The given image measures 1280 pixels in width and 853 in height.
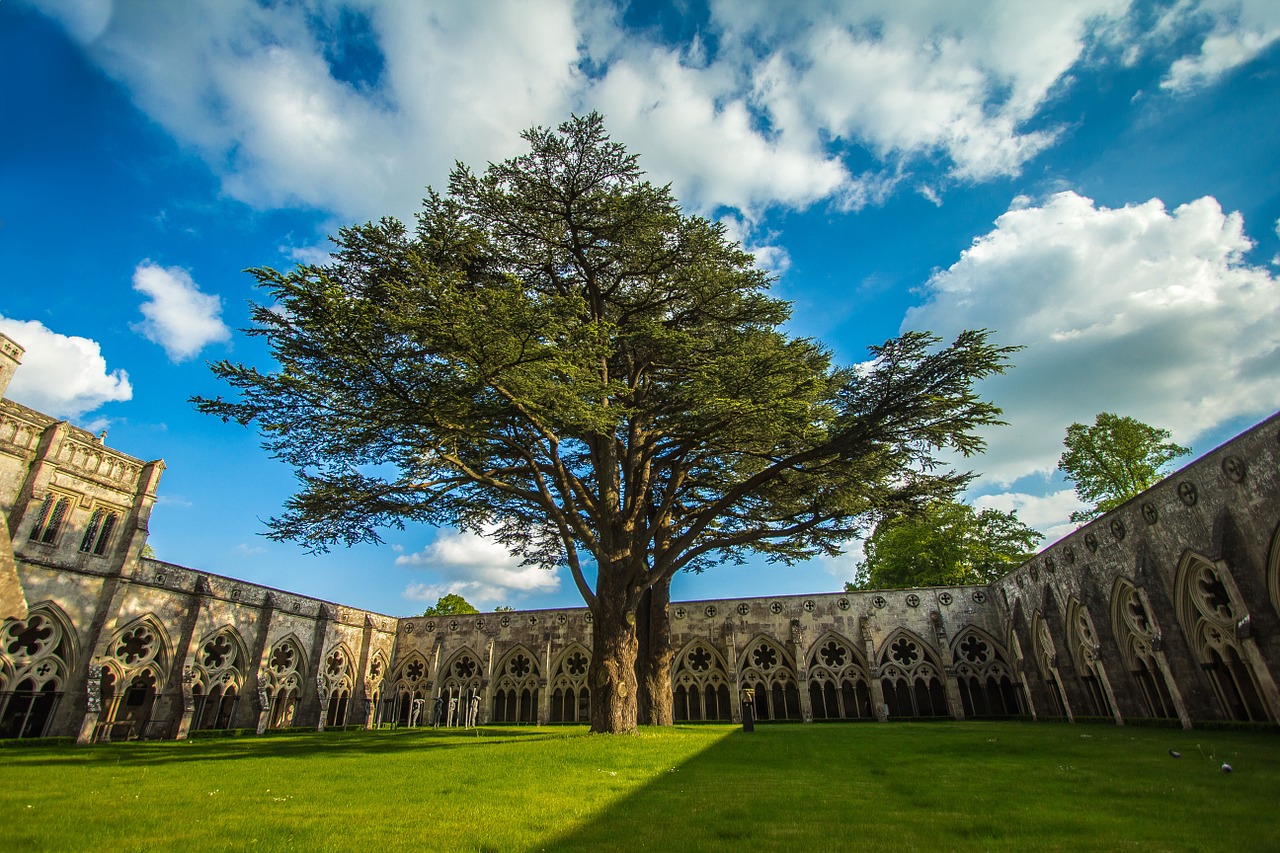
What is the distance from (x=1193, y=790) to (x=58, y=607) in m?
25.8

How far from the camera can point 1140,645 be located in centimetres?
1523

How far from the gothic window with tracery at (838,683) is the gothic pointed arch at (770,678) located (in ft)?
2.69

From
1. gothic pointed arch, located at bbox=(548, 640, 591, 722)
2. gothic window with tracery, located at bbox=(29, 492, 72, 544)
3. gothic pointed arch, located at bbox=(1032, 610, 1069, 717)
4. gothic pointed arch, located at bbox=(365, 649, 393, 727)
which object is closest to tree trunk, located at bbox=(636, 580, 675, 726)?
gothic pointed arch, located at bbox=(548, 640, 591, 722)

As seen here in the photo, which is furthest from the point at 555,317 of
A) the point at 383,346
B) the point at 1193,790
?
the point at 1193,790

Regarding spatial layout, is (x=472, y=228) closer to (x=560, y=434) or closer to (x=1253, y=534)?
(x=560, y=434)

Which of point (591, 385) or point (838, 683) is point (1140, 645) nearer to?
point (838, 683)

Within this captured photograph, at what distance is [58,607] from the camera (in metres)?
17.7

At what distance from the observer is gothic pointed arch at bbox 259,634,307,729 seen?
2396cm

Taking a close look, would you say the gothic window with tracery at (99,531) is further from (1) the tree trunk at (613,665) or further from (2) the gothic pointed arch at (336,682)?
(1) the tree trunk at (613,665)

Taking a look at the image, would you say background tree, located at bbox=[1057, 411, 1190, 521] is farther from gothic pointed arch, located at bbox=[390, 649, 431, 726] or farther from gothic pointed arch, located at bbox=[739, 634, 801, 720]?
gothic pointed arch, located at bbox=[390, 649, 431, 726]

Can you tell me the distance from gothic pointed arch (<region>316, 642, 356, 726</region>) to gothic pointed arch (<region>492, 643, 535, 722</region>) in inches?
265

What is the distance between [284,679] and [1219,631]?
99.2 ft

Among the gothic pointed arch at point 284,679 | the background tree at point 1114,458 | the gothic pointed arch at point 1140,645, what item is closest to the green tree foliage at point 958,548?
the background tree at point 1114,458

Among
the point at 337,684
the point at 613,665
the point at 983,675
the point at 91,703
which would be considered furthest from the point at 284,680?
the point at 983,675
